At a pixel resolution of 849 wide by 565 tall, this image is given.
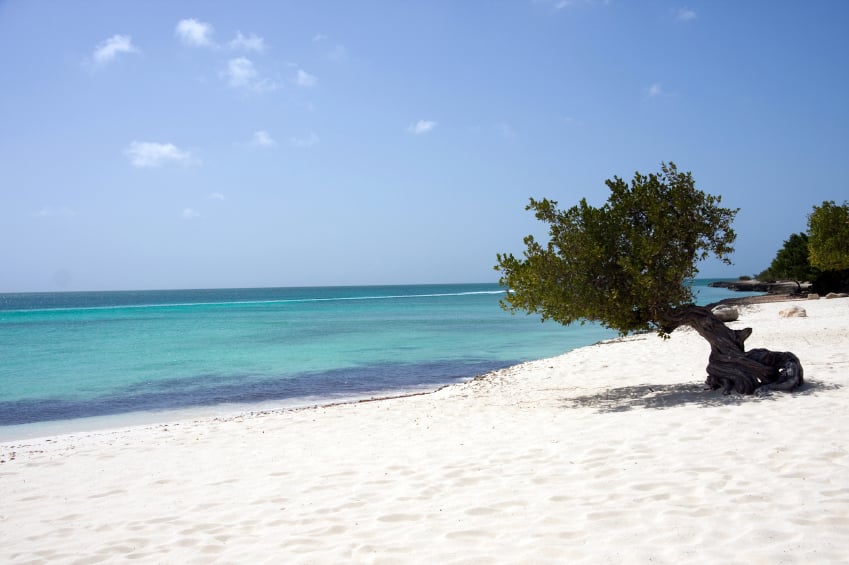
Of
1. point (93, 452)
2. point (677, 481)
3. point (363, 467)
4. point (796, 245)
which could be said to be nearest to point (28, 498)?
point (93, 452)

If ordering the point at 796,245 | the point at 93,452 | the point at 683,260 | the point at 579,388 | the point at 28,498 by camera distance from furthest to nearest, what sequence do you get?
the point at 796,245, the point at 579,388, the point at 683,260, the point at 93,452, the point at 28,498

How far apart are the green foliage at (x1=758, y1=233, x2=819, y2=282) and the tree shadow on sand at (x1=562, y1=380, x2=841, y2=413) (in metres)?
48.1

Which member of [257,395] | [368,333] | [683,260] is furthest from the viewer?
[368,333]

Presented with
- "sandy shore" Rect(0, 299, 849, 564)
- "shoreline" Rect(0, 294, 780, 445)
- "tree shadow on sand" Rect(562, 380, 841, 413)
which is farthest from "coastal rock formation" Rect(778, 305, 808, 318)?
"tree shadow on sand" Rect(562, 380, 841, 413)

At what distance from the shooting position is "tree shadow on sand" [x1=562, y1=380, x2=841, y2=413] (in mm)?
11422

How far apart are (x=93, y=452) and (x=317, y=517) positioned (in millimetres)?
7146

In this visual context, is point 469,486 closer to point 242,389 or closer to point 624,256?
point 624,256

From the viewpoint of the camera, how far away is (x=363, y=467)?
888cm

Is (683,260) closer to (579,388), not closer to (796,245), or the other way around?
(579,388)

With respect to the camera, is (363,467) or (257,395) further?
(257,395)

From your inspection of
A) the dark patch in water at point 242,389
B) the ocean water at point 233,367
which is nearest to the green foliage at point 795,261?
the ocean water at point 233,367

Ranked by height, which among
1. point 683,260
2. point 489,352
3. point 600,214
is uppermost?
point 600,214

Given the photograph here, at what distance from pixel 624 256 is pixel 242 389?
48.8 ft

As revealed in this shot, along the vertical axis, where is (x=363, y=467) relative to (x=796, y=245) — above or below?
below
